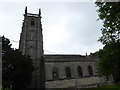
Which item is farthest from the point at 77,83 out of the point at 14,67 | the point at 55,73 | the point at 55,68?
the point at 14,67

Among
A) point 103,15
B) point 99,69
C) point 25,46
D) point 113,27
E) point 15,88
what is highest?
point 25,46

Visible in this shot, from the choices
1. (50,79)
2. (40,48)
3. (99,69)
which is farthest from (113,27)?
(40,48)

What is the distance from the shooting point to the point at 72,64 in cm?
4188

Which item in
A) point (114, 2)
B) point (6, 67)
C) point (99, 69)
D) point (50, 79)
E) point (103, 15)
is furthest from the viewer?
point (50, 79)

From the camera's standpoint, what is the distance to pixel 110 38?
12.9m

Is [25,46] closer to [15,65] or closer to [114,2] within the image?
[15,65]

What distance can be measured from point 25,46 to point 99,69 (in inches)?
1294

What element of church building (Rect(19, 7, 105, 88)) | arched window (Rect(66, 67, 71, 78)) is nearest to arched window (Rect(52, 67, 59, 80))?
church building (Rect(19, 7, 105, 88))

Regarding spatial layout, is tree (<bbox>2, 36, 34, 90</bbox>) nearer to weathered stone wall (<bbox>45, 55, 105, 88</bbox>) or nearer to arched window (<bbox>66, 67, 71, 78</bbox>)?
weathered stone wall (<bbox>45, 55, 105, 88</bbox>)

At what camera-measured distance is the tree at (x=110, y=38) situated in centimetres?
1205

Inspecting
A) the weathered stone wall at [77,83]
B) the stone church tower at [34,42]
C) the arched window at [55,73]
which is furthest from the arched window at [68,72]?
the stone church tower at [34,42]

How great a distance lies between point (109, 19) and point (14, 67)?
24.0 metres

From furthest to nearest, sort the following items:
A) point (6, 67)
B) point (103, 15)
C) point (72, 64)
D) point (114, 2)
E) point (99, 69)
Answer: point (72, 64)
point (6, 67)
point (99, 69)
point (103, 15)
point (114, 2)

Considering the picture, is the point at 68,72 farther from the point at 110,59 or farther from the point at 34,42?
the point at 110,59
